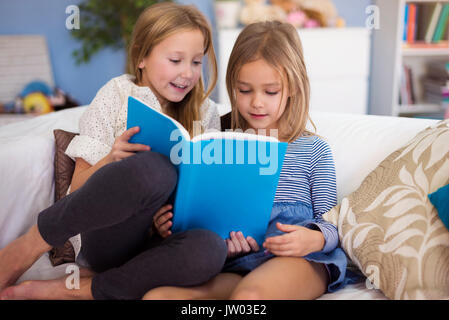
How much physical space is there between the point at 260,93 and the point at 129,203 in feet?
1.54

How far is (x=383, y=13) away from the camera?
9.11 ft

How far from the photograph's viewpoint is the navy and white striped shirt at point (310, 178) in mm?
1060

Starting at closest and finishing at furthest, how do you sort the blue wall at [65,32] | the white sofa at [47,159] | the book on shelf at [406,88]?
1. the white sofa at [47,159]
2. the book on shelf at [406,88]
3. the blue wall at [65,32]

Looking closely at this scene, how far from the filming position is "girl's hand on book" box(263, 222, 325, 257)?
869mm

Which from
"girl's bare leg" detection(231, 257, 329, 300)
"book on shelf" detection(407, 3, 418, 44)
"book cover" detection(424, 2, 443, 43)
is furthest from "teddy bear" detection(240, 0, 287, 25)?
"girl's bare leg" detection(231, 257, 329, 300)

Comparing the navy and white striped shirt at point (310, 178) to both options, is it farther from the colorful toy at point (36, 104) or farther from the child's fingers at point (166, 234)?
the colorful toy at point (36, 104)

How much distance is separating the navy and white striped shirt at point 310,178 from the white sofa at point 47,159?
114 mm

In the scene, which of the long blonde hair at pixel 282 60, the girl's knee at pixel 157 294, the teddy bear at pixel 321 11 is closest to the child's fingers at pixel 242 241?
the girl's knee at pixel 157 294

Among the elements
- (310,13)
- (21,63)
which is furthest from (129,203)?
(21,63)

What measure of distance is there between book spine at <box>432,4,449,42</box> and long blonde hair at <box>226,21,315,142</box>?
194cm

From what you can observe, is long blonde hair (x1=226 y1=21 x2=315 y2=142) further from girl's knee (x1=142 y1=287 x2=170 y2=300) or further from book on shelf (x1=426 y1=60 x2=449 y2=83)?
book on shelf (x1=426 y1=60 x2=449 y2=83)

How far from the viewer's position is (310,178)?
110 centimetres

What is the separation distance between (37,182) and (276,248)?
0.66 meters

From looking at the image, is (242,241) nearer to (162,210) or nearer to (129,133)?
(162,210)
